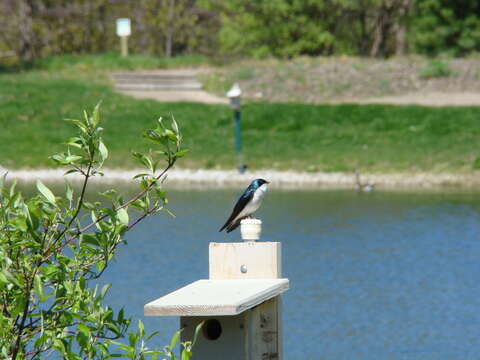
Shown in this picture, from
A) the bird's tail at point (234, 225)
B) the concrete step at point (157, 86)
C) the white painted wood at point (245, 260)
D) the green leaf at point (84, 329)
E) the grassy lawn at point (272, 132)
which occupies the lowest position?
the green leaf at point (84, 329)

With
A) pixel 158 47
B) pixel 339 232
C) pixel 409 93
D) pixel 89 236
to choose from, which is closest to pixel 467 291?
pixel 339 232

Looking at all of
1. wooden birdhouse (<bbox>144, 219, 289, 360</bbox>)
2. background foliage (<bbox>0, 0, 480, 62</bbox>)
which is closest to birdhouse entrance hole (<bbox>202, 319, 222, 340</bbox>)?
wooden birdhouse (<bbox>144, 219, 289, 360</bbox>)

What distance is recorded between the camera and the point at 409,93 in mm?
30000

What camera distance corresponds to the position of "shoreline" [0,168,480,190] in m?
23.0

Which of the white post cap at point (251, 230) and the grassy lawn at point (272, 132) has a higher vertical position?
the grassy lawn at point (272, 132)

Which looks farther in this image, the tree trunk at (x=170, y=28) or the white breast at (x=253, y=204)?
the tree trunk at (x=170, y=28)

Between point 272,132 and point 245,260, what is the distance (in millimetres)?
20743

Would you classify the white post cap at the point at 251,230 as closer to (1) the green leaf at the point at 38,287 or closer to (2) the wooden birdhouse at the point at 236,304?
(2) the wooden birdhouse at the point at 236,304

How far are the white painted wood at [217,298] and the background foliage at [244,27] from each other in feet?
102

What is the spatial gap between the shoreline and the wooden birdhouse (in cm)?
1667

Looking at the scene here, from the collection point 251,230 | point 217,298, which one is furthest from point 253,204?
point 217,298

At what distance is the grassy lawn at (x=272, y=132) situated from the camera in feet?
80.0

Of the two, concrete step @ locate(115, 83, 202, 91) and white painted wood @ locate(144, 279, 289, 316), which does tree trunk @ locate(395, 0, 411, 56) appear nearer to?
concrete step @ locate(115, 83, 202, 91)

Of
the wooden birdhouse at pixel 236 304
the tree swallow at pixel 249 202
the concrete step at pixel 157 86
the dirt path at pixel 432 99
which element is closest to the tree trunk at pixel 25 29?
the concrete step at pixel 157 86
